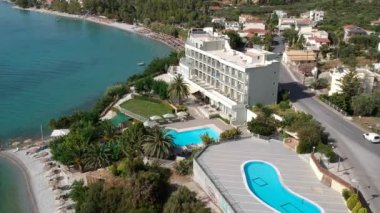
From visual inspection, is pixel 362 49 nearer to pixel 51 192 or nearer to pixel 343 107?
pixel 343 107

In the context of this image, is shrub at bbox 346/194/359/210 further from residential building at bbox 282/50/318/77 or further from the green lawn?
residential building at bbox 282/50/318/77

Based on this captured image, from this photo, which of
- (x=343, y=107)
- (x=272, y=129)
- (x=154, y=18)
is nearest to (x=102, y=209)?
(x=272, y=129)

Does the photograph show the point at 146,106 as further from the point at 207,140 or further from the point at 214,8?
the point at 214,8

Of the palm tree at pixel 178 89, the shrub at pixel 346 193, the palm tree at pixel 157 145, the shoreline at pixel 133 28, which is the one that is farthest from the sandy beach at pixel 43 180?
the shoreline at pixel 133 28

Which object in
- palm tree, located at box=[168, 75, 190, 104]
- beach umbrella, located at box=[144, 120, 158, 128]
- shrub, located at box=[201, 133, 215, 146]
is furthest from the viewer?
palm tree, located at box=[168, 75, 190, 104]

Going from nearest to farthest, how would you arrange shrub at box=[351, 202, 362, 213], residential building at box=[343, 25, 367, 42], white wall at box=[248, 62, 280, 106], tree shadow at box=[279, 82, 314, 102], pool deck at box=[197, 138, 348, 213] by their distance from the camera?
1. shrub at box=[351, 202, 362, 213]
2. pool deck at box=[197, 138, 348, 213]
3. white wall at box=[248, 62, 280, 106]
4. tree shadow at box=[279, 82, 314, 102]
5. residential building at box=[343, 25, 367, 42]

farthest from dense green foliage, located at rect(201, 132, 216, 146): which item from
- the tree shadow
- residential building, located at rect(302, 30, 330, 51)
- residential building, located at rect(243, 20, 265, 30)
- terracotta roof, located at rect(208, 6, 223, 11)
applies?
terracotta roof, located at rect(208, 6, 223, 11)

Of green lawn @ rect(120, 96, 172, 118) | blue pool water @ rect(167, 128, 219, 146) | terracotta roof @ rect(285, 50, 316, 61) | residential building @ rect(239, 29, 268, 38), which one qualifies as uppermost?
residential building @ rect(239, 29, 268, 38)

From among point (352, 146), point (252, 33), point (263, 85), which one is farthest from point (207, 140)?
point (252, 33)
